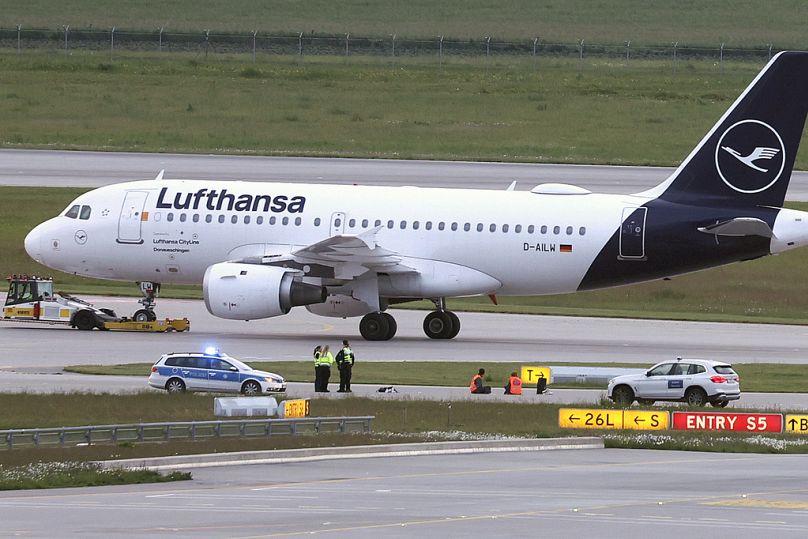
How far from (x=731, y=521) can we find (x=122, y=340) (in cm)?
3115

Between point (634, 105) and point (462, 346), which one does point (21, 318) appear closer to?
point (462, 346)

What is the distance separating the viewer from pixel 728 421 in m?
37.4

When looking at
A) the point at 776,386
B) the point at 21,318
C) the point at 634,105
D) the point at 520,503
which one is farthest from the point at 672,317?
the point at 634,105

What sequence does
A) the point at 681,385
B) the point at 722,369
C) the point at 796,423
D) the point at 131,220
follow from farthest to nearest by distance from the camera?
1. the point at 131,220
2. the point at 681,385
3. the point at 722,369
4. the point at 796,423

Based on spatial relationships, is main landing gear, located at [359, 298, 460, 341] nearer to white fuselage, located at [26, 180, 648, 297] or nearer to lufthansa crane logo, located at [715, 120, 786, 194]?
white fuselage, located at [26, 180, 648, 297]

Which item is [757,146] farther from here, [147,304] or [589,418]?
[147,304]

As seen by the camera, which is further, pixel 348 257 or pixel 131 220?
pixel 131 220

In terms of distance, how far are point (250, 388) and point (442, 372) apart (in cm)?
720

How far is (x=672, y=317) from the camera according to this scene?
63.9 metres

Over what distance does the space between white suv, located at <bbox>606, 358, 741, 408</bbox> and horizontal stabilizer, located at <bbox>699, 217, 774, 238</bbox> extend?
11.9 meters

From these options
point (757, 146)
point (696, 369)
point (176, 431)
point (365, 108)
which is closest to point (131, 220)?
point (757, 146)

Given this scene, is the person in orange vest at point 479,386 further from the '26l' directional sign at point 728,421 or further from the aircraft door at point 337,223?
the aircraft door at point 337,223

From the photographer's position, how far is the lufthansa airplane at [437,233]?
5366 centimetres

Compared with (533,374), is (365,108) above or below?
above
